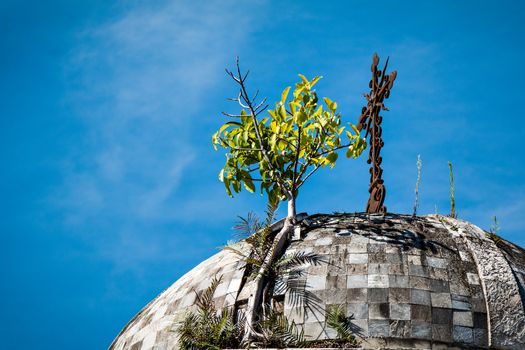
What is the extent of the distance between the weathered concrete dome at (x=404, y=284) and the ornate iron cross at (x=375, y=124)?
44.9 inches

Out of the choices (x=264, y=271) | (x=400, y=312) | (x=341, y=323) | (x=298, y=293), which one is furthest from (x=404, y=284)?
(x=264, y=271)

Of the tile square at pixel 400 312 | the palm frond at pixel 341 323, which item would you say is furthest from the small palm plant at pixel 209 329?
the tile square at pixel 400 312

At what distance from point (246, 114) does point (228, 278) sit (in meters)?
3.28

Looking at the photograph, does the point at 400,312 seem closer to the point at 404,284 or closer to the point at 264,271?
the point at 404,284

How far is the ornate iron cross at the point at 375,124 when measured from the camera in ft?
58.7

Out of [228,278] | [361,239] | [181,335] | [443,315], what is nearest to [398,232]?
[361,239]

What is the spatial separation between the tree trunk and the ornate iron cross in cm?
209

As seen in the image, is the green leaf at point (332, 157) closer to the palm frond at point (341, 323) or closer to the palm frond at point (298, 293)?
the palm frond at point (298, 293)

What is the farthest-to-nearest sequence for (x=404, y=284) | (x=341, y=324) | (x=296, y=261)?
1. (x=296, y=261)
2. (x=404, y=284)
3. (x=341, y=324)

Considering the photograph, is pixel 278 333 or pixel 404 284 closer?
pixel 278 333

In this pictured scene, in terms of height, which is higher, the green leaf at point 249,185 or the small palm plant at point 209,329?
the green leaf at point 249,185

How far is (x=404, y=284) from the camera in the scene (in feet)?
47.9

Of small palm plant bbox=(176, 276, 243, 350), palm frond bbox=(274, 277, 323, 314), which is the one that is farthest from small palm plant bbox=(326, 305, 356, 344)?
small palm plant bbox=(176, 276, 243, 350)

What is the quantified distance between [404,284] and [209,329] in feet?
10.9
